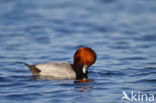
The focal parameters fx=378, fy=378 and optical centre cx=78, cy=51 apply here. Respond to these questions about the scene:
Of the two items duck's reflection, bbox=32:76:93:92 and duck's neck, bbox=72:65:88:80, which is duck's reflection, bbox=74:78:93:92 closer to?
duck's reflection, bbox=32:76:93:92

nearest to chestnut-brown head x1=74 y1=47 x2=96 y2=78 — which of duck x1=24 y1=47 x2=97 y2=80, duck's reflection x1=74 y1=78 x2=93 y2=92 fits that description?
duck x1=24 y1=47 x2=97 y2=80

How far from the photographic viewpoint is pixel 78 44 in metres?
15.6

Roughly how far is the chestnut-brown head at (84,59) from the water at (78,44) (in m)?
0.43

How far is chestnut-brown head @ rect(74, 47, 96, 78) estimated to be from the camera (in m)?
10.2

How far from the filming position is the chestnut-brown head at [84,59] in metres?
10.2

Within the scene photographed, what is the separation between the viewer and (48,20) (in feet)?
67.5

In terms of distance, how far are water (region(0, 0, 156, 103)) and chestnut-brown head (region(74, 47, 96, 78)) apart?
433 mm

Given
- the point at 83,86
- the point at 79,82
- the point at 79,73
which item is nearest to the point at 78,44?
the point at 79,73

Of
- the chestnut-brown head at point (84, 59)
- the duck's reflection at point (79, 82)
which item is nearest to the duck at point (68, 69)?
the chestnut-brown head at point (84, 59)

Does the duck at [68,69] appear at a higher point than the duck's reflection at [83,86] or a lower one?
higher

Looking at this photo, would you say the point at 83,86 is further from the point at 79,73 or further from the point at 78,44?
the point at 78,44

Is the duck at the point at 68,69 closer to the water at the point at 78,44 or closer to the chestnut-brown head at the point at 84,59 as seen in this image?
the chestnut-brown head at the point at 84,59

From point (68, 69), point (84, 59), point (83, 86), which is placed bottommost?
point (83, 86)

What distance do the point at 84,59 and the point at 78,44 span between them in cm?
526
